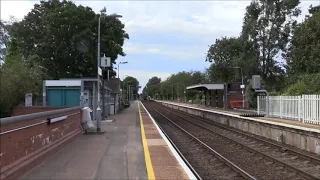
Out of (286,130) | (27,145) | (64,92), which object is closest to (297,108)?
(286,130)

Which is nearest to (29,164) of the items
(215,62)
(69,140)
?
(69,140)

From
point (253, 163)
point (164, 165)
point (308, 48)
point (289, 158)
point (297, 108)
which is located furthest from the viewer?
point (308, 48)

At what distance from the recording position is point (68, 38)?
43.8 m

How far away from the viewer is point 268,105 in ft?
93.5

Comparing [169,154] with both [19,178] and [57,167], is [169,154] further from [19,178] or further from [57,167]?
[19,178]

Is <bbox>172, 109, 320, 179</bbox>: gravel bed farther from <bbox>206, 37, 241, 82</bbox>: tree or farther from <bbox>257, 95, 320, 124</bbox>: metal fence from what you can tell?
<bbox>206, 37, 241, 82</bbox>: tree

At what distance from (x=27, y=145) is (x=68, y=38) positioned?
116ft

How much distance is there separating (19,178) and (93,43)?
120 ft

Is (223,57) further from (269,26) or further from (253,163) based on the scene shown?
(253,163)

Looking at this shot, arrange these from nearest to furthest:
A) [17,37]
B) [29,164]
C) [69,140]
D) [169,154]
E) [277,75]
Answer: [29,164] < [169,154] < [69,140] < [17,37] < [277,75]

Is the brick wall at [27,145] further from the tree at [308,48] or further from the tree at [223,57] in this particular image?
the tree at [223,57]

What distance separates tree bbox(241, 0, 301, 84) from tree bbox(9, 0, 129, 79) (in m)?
31.6

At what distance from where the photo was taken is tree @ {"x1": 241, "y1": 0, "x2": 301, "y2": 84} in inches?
2795

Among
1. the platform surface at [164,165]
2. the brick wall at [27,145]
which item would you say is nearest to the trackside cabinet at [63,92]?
the brick wall at [27,145]
